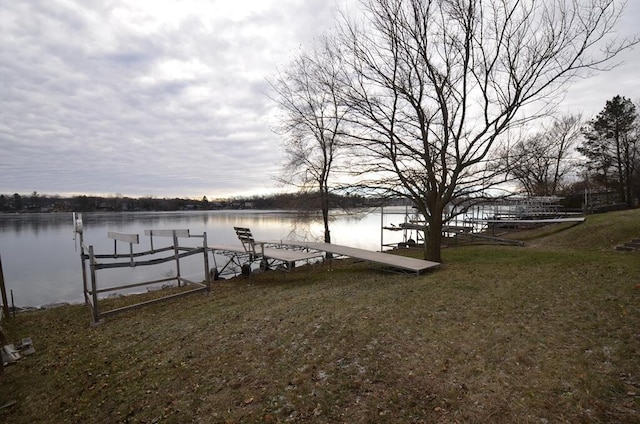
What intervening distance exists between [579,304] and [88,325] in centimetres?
781

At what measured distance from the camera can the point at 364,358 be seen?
11.7ft

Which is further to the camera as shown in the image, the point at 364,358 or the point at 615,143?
the point at 615,143

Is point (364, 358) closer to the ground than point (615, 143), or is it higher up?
closer to the ground

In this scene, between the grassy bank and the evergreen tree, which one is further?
the evergreen tree

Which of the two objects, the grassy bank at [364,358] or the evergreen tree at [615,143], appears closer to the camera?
the grassy bank at [364,358]

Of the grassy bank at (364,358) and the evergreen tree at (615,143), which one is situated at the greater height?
the evergreen tree at (615,143)

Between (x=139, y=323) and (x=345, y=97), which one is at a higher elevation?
(x=345, y=97)

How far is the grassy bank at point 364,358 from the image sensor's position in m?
Result: 2.78

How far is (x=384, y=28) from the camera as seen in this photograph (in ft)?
26.8

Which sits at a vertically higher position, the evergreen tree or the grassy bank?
the evergreen tree

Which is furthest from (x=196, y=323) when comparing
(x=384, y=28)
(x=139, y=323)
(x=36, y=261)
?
(x=36, y=261)

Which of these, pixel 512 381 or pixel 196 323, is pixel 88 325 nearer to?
pixel 196 323

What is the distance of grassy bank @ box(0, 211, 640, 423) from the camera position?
2.78 meters

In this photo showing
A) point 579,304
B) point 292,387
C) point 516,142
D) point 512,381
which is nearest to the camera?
point 512,381
